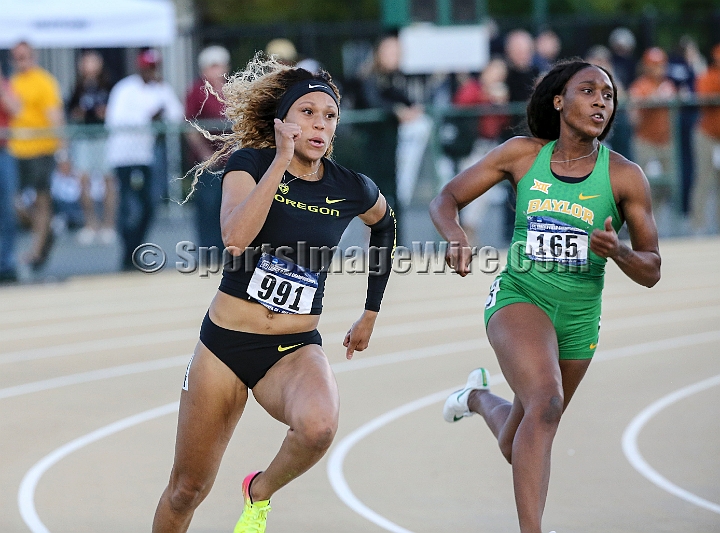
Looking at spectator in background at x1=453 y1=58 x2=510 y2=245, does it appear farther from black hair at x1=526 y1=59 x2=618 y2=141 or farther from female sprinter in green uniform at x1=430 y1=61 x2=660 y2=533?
female sprinter in green uniform at x1=430 y1=61 x2=660 y2=533

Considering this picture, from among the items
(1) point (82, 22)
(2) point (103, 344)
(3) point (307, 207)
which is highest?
(1) point (82, 22)

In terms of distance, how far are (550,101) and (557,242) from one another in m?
0.72

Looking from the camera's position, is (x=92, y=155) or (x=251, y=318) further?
(x=92, y=155)

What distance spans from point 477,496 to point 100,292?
7820mm

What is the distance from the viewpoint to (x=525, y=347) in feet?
16.6

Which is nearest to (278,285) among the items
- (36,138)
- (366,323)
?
(366,323)

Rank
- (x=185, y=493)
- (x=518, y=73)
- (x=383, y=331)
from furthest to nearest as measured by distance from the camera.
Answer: (x=518, y=73), (x=383, y=331), (x=185, y=493)

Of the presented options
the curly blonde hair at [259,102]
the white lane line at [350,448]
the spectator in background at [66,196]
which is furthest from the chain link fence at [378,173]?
the curly blonde hair at [259,102]

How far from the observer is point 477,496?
19.4 feet

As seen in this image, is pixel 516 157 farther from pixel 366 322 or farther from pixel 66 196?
pixel 66 196

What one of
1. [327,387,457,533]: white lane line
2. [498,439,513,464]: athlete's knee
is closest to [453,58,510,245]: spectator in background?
[327,387,457,533]: white lane line

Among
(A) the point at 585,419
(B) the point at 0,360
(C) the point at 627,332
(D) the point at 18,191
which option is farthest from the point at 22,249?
(A) the point at 585,419

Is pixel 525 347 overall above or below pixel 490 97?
below

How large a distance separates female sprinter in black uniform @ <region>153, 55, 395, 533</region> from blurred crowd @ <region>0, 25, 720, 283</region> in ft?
24.1
